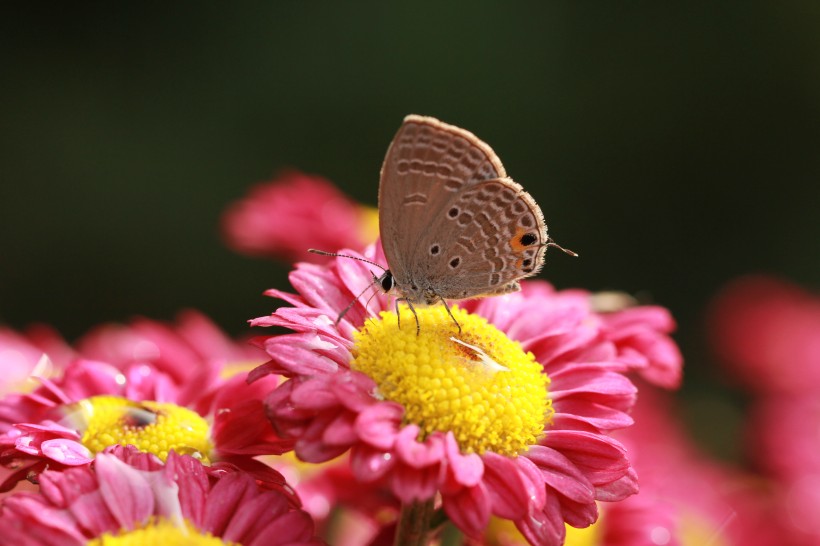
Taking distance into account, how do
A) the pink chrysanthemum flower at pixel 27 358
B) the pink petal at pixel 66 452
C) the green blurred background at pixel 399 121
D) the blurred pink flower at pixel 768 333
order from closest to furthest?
1. the pink petal at pixel 66 452
2. the pink chrysanthemum flower at pixel 27 358
3. the blurred pink flower at pixel 768 333
4. the green blurred background at pixel 399 121

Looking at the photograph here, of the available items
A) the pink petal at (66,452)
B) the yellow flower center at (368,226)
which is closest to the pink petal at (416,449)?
the pink petal at (66,452)

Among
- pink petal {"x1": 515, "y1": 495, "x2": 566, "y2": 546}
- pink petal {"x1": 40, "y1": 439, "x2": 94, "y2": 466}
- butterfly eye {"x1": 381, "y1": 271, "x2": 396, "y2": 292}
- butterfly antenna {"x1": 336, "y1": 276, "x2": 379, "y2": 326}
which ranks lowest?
pink petal {"x1": 515, "y1": 495, "x2": 566, "y2": 546}

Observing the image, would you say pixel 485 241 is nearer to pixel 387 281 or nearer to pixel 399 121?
pixel 387 281

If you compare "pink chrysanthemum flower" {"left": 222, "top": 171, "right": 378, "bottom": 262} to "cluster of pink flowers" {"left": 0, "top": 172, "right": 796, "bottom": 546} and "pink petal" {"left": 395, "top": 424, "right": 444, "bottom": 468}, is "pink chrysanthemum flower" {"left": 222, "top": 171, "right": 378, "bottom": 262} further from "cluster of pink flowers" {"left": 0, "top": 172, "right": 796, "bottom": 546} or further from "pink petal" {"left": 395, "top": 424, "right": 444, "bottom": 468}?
"pink petal" {"left": 395, "top": 424, "right": 444, "bottom": 468}

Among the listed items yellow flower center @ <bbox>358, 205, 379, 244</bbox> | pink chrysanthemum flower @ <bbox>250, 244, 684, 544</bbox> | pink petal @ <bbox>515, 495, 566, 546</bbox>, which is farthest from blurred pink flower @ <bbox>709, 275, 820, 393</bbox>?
pink petal @ <bbox>515, 495, 566, 546</bbox>

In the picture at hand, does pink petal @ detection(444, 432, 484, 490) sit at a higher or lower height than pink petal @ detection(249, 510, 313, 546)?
higher

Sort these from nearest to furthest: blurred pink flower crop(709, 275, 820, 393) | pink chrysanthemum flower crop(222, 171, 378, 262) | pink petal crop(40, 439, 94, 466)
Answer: pink petal crop(40, 439, 94, 466)
pink chrysanthemum flower crop(222, 171, 378, 262)
blurred pink flower crop(709, 275, 820, 393)

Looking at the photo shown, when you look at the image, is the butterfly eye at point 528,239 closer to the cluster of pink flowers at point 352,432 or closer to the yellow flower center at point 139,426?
the cluster of pink flowers at point 352,432
